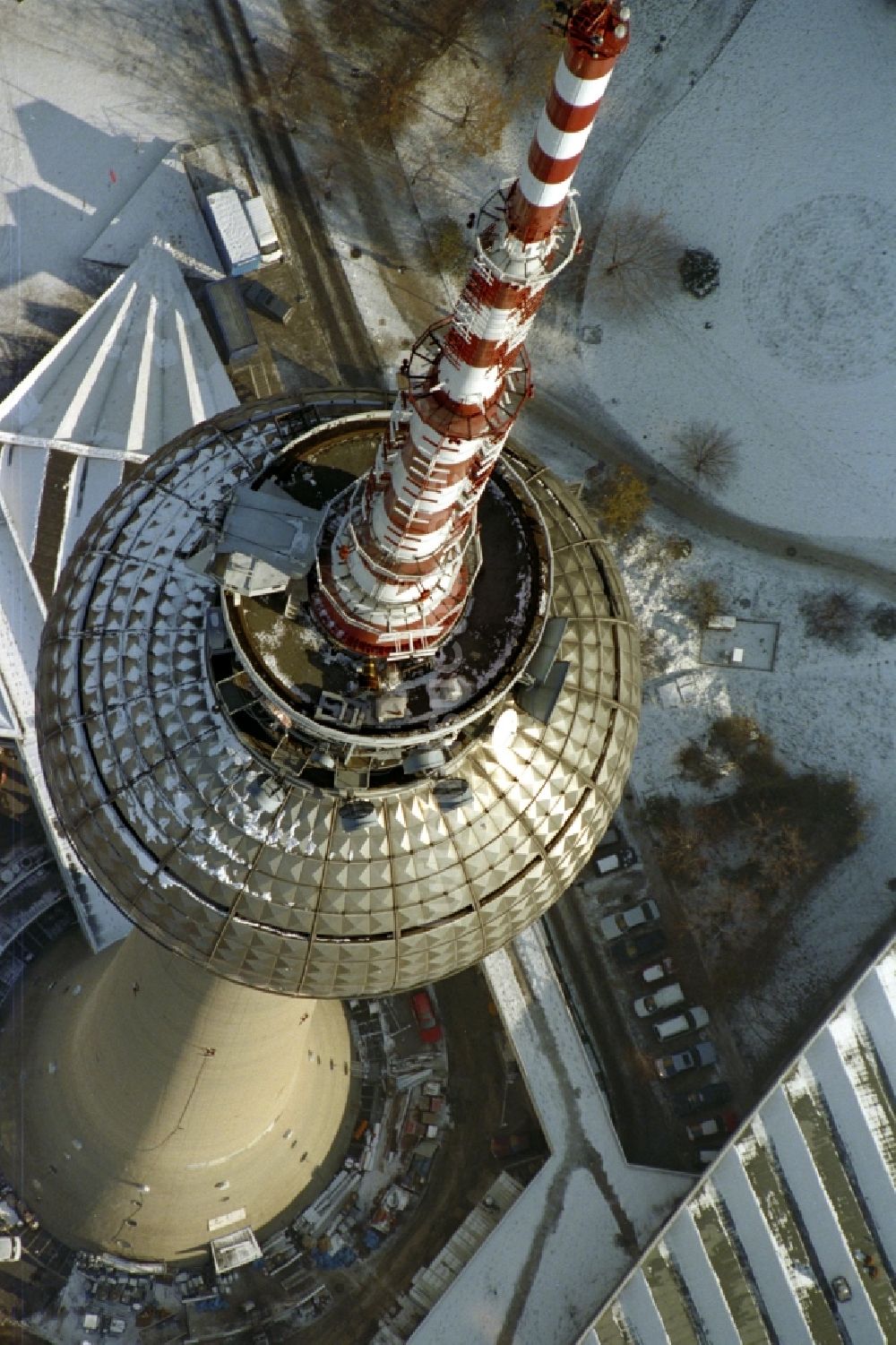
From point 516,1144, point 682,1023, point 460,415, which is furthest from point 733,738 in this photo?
point 460,415

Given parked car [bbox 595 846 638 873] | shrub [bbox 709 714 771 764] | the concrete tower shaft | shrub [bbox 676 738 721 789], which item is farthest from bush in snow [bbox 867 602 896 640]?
the concrete tower shaft

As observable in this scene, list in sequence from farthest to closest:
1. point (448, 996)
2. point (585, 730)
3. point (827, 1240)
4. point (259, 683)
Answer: point (448, 996) → point (827, 1240) → point (585, 730) → point (259, 683)

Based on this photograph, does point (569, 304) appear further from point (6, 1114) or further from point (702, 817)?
point (6, 1114)

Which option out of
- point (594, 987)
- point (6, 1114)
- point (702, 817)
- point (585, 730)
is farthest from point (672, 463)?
point (6, 1114)

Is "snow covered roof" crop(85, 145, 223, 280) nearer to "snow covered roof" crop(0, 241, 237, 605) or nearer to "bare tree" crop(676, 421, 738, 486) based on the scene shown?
"snow covered roof" crop(0, 241, 237, 605)

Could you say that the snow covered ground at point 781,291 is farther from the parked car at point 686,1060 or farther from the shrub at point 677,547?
the parked car at point 686,1060
